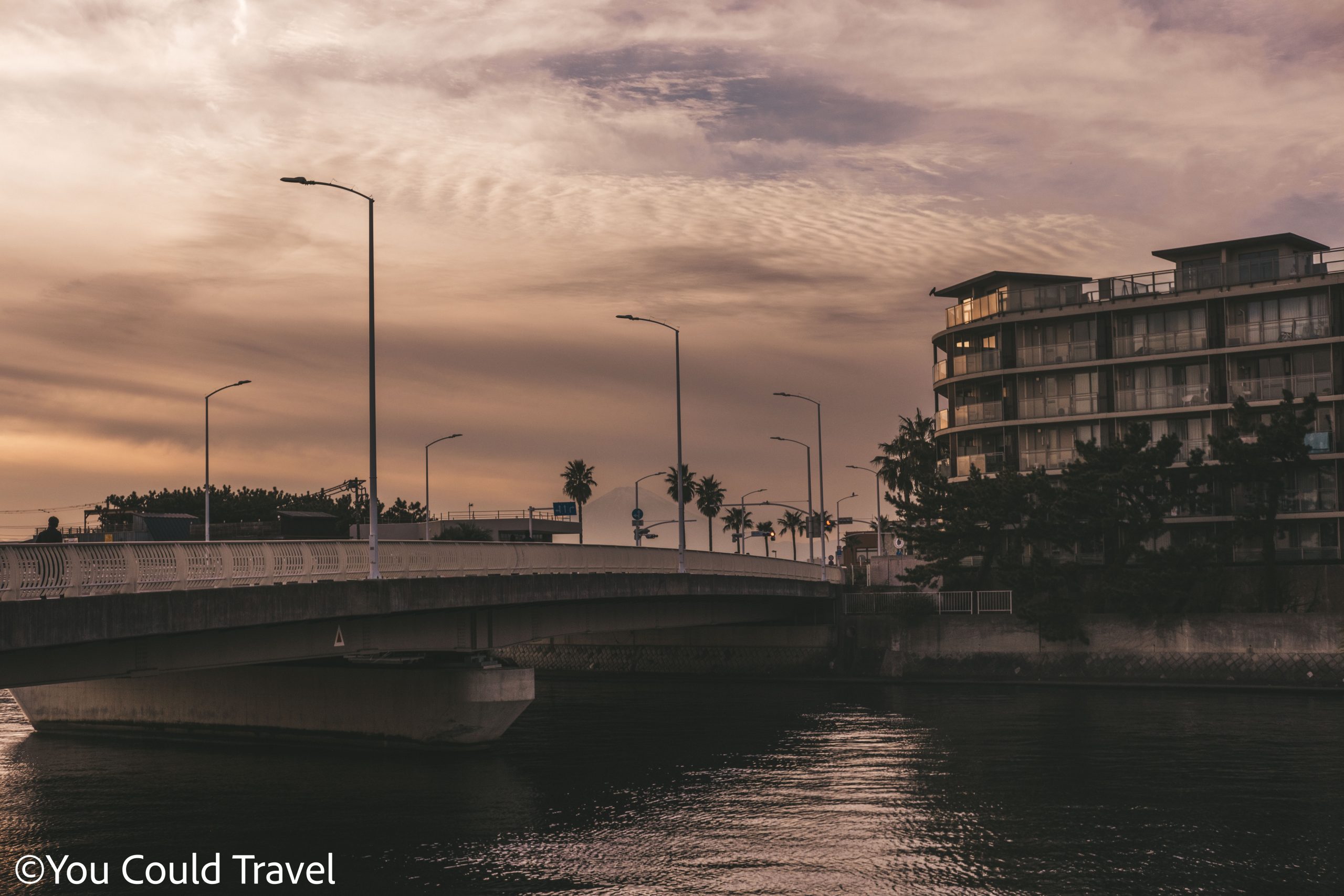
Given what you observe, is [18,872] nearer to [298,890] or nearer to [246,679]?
[298,890]

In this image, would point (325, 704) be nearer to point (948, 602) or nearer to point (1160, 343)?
point (948, 602)

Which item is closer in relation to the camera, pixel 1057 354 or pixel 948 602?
pixel 948 602

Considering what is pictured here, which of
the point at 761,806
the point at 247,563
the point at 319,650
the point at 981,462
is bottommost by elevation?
the point at 761,806

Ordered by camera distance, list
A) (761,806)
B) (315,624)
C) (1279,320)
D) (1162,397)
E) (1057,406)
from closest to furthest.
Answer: (761,806) < (315,624) < (1279,320) < (1162,397) < (1057,406)

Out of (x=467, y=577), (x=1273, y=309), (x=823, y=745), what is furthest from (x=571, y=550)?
(x=1273, y=309)

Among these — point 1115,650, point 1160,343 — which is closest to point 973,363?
point 1160,343

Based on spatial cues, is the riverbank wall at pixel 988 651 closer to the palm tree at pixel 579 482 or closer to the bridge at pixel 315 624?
the bridge at pixel 315 624

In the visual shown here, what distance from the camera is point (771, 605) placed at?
3091 inches

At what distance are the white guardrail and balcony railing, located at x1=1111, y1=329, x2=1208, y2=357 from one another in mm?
40785

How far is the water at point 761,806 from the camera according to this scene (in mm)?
27422

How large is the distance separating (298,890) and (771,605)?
5342 centimetres

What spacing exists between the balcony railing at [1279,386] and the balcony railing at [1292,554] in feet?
27.6

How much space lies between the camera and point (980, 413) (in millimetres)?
87562

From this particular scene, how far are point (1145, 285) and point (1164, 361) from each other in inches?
203
